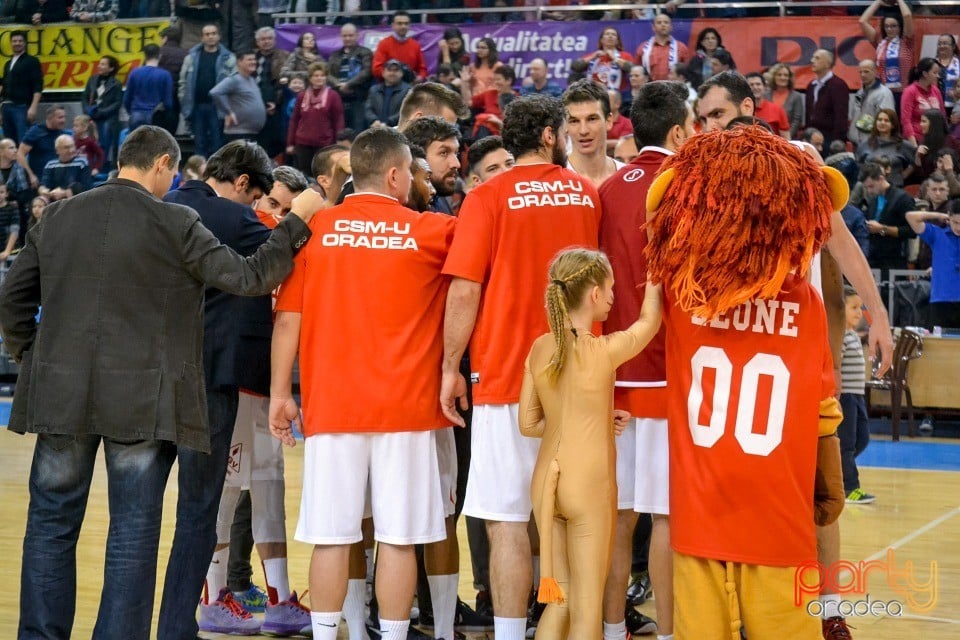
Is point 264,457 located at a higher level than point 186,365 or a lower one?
lower

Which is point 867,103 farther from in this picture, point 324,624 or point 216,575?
point 324,624

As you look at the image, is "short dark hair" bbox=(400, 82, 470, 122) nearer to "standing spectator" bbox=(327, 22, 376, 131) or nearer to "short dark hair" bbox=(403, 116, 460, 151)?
"short dark hair" bbox=(403, 116, 460, 151)

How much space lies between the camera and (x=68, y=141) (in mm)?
16594

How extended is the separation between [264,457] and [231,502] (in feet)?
0.77

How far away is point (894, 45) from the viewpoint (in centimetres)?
1434

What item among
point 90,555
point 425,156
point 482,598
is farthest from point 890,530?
point 90,555

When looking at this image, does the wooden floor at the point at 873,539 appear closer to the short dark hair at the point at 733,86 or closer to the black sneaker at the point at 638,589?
the black sneaker at the point at 638,589

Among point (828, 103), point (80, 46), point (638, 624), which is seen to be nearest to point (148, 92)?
point (80, 46)

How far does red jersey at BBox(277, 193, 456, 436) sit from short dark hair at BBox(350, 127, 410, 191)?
81 mm

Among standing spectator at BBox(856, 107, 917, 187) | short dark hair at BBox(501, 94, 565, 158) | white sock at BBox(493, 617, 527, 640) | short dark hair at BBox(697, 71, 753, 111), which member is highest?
standing spectator at BBox(856, 107, 917, 187)

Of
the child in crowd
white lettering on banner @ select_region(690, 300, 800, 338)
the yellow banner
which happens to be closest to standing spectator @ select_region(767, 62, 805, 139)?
the child in crowd

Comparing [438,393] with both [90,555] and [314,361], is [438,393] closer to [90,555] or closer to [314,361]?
[314,361]

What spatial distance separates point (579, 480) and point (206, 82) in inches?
519

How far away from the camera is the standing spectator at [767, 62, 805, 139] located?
14000mm
